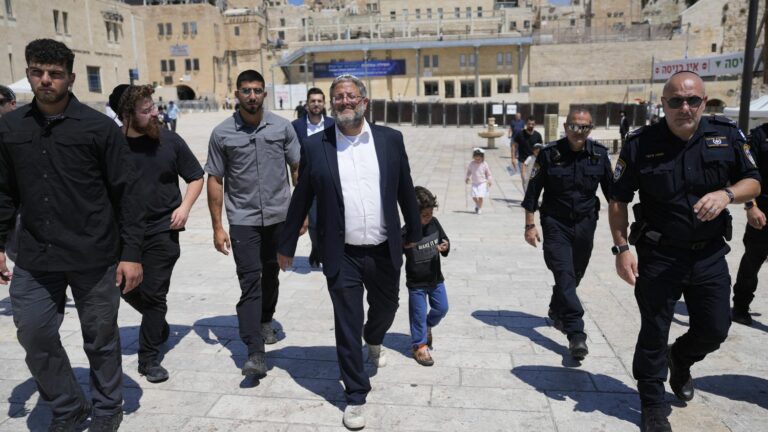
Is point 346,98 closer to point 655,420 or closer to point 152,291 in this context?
point 152,291

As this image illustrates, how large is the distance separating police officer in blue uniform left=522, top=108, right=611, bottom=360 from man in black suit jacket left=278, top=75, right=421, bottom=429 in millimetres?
1482

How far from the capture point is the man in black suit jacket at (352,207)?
350 centimetres

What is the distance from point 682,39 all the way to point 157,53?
55.9m

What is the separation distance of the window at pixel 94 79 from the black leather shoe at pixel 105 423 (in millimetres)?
54093

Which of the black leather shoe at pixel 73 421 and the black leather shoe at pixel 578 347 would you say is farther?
the black leather shoe at pixel 578 347

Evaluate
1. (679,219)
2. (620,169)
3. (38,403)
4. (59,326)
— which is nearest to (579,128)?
(620,169)

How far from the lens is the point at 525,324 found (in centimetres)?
521

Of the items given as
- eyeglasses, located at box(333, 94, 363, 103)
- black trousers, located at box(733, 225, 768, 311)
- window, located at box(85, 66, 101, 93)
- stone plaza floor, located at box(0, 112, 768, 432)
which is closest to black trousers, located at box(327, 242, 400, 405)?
stone plaza floor, located at box(0, 112, 768, 432)

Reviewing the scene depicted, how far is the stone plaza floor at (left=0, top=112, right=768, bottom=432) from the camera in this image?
349cm

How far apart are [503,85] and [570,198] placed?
57400 mm

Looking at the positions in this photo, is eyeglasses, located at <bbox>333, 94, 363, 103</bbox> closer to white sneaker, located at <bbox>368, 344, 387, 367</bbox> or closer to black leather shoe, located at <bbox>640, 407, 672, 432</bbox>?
white sneaker, located at <bbox>368, 344, 387, 367</bbox>

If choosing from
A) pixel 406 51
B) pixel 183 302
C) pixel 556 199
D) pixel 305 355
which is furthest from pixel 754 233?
pixel 406 51

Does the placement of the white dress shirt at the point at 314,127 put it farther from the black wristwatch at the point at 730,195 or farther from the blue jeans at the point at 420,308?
the black wristwatch at the point at 730,195

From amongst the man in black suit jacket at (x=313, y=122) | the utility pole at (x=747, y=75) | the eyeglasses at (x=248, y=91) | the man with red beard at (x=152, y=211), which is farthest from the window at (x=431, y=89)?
the man with red beard at (x=152, y=211)
